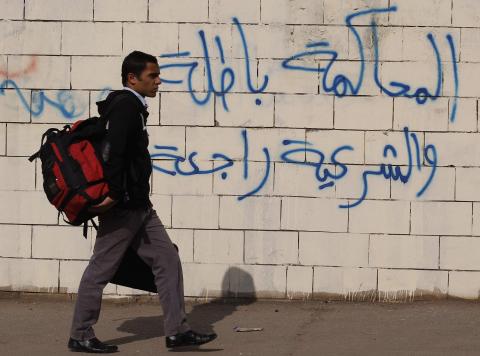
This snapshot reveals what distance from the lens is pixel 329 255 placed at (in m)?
6.92

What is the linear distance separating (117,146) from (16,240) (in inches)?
79.6

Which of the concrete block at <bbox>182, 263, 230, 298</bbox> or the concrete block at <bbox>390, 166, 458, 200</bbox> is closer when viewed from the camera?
the concrete block at <bbox>390, 166, 458, 200</bbox>

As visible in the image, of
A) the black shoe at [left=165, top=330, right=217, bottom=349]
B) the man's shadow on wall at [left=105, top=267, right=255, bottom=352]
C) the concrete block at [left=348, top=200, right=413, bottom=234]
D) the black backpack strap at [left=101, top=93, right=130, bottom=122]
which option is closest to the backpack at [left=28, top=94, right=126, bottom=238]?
the black backpack strap at [left=101, top=93, right=130, bottom=122]

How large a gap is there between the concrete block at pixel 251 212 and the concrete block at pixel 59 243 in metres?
0.99

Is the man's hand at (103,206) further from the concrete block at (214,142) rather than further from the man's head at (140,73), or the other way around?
the concrete block at (214,142)

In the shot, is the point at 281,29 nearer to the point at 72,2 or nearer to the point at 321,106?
the point at 321,106

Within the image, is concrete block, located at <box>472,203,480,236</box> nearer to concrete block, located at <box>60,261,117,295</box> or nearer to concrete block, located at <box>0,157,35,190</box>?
concrete block, located at <box>60,261,117,295</box>

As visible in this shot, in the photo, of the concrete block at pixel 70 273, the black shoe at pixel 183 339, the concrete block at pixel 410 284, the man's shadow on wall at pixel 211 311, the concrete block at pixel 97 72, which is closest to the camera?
the black shoe at pixel 183 339

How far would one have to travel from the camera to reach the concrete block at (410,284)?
22.6 ft

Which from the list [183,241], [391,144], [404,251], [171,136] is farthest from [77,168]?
[404,251]

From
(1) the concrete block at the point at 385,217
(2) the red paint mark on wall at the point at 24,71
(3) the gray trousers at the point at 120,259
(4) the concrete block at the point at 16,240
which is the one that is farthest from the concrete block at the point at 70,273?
(1) the concrete block at the point at 385,217

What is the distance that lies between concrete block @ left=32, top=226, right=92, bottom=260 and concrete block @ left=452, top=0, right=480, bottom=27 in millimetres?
2895

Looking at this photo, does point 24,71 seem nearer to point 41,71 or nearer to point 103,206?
point 41,71

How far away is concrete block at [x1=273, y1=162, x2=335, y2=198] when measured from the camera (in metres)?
6.91
